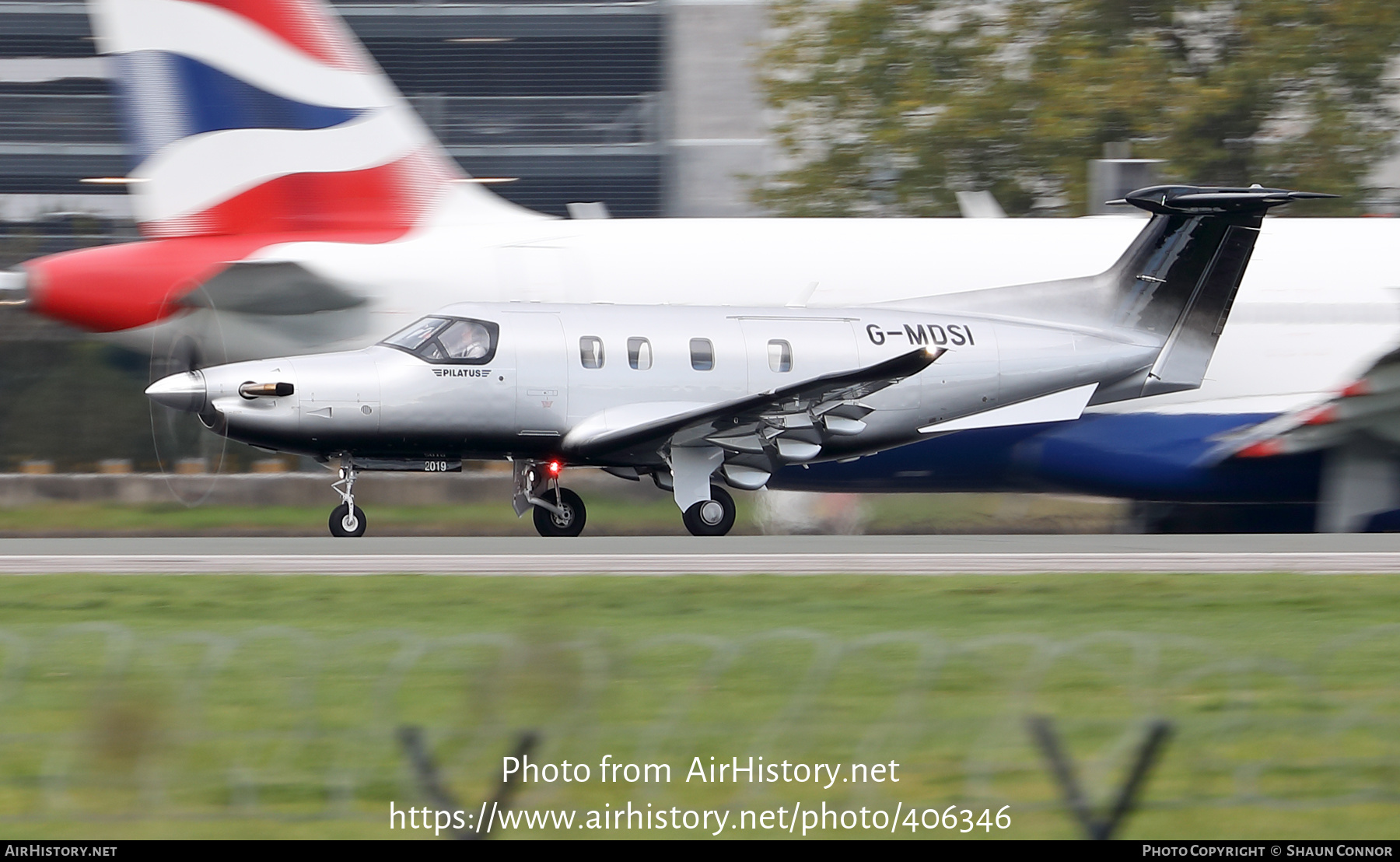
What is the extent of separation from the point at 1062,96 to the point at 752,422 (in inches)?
471

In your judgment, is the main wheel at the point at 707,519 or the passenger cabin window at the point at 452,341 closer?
the passenger cabin window at the point at 452,341

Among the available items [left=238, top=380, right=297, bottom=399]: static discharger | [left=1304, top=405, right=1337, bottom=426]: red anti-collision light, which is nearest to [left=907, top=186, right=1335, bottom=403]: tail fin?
[left=1304, top=405, right=1337, bottom=426]: red anti-collision light

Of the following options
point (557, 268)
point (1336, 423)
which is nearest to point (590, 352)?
point (557, 268)

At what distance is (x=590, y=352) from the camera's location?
1605 centimetres

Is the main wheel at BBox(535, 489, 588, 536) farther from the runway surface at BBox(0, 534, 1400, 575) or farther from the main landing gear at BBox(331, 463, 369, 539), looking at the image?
the main landing gear at BBox(331, 463, 369, 539)

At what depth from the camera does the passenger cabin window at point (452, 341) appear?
51.6 feet

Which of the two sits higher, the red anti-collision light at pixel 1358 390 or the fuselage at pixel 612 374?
the fuselage at pixel 612 374

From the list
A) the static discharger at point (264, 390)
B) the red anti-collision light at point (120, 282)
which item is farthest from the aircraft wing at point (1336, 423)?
the red anti-collision light at point (120, 282)

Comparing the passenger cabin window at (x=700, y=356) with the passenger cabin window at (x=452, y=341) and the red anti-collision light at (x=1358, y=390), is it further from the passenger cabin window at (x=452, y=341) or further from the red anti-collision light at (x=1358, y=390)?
the red anti-collision light at (x=1358, y=390)

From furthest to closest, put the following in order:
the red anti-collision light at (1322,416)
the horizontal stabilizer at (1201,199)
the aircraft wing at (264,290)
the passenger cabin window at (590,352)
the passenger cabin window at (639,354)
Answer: the aircraft wing at (264,290), the red anti-collision light at (1322,416), the horizontal stabilizer at (1201,199), the passenger cabin window at (639,354), the passenger cabin window at (590,352)

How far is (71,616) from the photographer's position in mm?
10297

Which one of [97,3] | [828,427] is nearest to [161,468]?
[97,3]

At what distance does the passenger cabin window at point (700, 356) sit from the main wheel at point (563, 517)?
1799mm

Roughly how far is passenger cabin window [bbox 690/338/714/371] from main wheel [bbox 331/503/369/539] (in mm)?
3513
